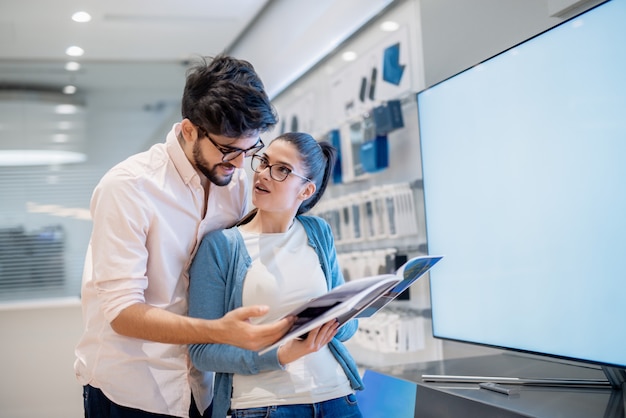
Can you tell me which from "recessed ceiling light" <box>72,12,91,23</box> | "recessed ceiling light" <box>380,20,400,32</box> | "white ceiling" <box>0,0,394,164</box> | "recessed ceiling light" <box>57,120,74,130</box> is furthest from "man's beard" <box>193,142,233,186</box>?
"recessed ceiling light" <box>57,120,74,130</box>

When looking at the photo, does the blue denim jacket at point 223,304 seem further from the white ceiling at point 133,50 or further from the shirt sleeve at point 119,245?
the white ceiling at point 133,50

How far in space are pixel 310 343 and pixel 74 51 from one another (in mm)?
5093

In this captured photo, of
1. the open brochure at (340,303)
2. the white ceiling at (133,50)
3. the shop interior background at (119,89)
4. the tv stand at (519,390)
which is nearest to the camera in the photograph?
the open brochure at (340,303)

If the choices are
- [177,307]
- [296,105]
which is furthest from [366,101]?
[177,307]

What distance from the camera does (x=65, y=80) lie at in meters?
6.12

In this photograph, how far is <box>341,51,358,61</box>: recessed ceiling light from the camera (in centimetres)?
388

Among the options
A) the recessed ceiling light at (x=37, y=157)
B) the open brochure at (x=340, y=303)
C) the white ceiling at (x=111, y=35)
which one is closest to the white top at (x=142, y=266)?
the open brochure at (x=340, y=303)

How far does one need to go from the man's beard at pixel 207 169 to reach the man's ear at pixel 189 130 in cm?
2

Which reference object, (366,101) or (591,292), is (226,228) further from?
(366,101)

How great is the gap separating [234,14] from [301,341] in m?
4.15

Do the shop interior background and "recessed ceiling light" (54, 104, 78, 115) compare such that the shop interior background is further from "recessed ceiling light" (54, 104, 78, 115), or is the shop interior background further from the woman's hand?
the woman's hand

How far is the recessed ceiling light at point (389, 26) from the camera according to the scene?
3364mm

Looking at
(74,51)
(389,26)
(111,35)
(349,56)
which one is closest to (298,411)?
A: (389,26)

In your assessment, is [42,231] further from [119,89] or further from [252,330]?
[252,330]
